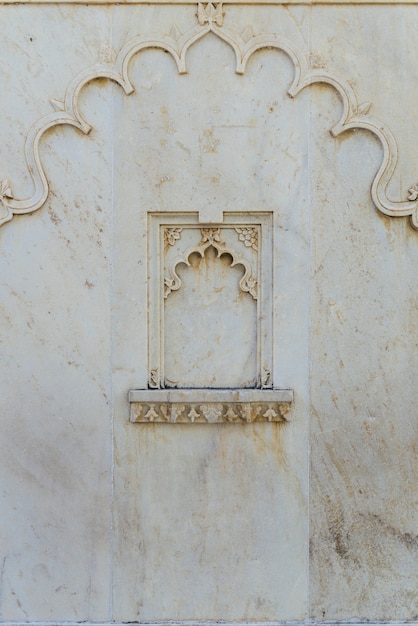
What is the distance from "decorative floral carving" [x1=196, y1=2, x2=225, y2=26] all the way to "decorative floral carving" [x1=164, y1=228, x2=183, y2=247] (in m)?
1.08

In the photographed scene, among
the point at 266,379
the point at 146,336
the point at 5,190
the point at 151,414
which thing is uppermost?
the point at 5,190

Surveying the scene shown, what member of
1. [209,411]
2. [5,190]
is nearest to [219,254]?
[209,411]

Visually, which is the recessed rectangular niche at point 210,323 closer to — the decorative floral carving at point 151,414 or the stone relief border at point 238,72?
the decorative floral carving at point 151,414

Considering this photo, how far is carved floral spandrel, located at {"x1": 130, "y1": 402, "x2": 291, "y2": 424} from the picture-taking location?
4.05 m

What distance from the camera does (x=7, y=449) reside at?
162 inches

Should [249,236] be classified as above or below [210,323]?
above

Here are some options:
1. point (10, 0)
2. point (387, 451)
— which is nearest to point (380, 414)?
point (387, 451)

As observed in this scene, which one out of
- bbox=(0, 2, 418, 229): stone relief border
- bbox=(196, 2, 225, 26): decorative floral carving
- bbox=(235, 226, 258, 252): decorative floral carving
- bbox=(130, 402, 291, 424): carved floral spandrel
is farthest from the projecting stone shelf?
bbox=(196, 2, 225, 26): decorative floral carving

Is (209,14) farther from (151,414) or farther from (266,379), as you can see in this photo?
(151,414)

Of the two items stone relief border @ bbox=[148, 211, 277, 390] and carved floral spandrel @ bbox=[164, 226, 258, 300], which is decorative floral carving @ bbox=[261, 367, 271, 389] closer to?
stone relief border @ bbox=[148, 211, 277, 390]

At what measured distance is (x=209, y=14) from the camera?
4008mm

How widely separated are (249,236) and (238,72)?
854 mm

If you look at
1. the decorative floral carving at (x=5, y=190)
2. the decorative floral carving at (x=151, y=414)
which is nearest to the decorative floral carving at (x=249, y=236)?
the decorative floral carving at (x=151, y=414)

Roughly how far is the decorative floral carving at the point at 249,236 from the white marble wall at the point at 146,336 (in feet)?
0.43
